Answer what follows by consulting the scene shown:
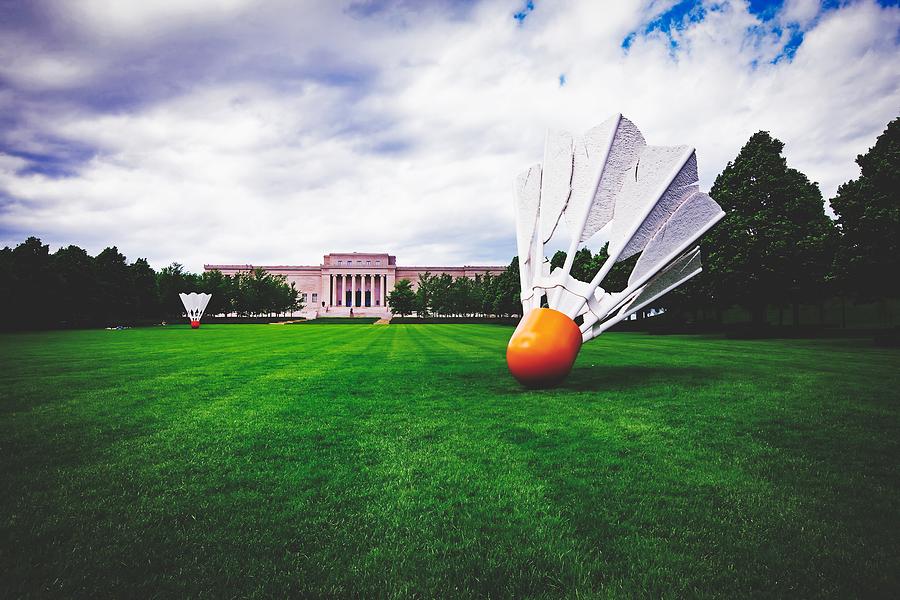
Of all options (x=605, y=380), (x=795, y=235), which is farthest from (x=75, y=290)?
(x=795, y=235)

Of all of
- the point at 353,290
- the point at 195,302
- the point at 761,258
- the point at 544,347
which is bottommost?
the point at 544,347

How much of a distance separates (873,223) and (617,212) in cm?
1410

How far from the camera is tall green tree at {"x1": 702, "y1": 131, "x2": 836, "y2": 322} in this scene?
71.8 ft

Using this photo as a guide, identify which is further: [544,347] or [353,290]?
[353,290]

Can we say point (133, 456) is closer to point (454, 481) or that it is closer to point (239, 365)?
point (454, 481)

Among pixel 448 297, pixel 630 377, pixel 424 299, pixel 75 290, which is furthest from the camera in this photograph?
pixel 424 299

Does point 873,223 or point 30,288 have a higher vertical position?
point 873,223

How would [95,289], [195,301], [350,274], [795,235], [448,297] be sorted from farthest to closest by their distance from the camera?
[350,274]
[448,297]
[195,301]
[95,289]
[795,235]

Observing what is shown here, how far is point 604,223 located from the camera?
27.0 feet

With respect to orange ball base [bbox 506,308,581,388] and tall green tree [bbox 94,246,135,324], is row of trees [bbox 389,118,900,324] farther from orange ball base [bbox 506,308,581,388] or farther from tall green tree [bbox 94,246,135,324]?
tall green tree [bbox 94,246,135,324]

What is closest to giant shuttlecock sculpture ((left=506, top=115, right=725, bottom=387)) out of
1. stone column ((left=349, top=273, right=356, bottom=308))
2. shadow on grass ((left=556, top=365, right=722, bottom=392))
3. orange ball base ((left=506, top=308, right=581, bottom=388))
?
orange ball base ((left=506, top=308, right=581, bottom=388))

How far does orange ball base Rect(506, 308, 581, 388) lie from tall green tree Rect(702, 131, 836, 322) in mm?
18214

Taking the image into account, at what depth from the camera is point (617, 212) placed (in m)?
8.14

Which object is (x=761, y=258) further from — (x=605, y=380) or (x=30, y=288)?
(x=30, y=288)
